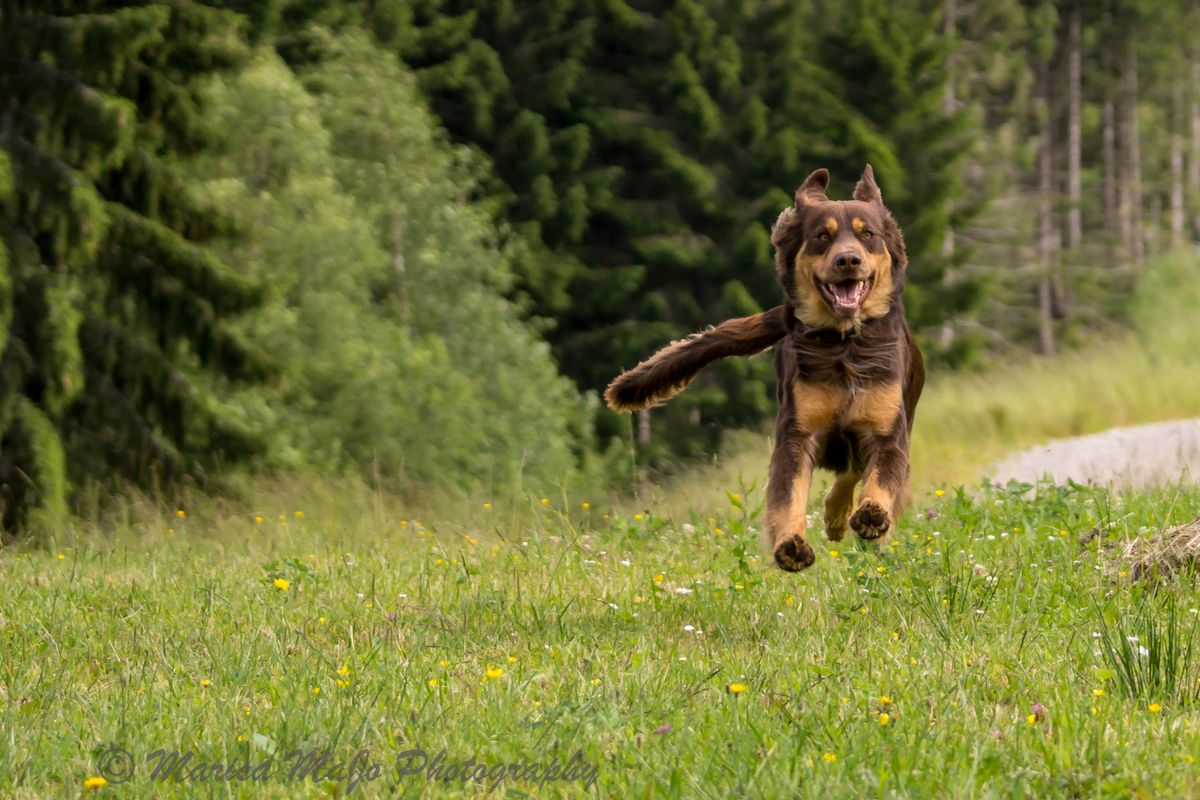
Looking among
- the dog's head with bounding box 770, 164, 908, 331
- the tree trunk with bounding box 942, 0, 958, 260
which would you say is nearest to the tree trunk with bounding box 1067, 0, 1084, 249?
the tree trunk with bounding box 942, 0, 958, 260

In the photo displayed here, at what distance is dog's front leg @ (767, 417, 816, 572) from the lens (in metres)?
5.09

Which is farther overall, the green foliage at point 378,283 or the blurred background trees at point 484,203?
the green foliage at point 378,283

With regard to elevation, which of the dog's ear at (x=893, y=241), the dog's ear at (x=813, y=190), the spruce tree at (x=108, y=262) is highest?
the dog's ear at (x=813, y=190)

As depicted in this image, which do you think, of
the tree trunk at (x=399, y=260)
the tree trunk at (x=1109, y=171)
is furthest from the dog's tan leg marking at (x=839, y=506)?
the tree trunk at (x=1109, y=171)

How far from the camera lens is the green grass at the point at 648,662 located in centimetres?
377

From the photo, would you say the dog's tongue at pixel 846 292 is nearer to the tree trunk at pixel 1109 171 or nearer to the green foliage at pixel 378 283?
the green foliage at pixel 378 283

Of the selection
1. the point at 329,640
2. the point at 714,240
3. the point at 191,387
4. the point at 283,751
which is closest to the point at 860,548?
the point at 329,640

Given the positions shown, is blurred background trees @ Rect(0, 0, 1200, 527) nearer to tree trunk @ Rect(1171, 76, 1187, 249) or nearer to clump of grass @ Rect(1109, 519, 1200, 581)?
tree trunk @ Rect(1171, 76, 1187, 249)

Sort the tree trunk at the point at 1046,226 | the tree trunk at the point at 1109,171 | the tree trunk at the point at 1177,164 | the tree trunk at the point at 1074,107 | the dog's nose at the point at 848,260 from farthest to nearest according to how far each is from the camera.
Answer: the tree trunk at the point at 1109,171, the tree trunk at the point at 1177,164, the tree trunk at the point at 1074,107, the tree trunk at the point at 1046,226, the dog's nose at the point at 848,260

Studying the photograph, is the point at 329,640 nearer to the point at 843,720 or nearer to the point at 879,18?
the point at 843,720

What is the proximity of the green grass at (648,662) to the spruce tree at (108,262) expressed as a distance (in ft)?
18.8

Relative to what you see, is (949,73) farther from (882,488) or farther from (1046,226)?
(882,488)

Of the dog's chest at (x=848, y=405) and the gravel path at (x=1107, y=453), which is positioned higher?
the dog's chest at (x=848, y=405)

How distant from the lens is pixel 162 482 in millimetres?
14320
